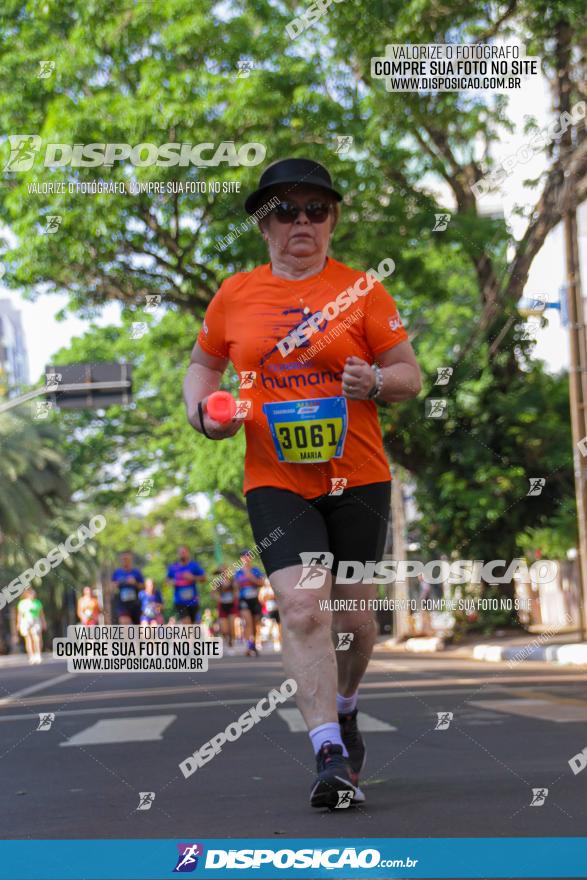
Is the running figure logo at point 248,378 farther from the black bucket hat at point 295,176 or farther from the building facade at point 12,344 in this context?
the building facade at point 12,344

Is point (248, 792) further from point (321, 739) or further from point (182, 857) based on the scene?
point (182, 857)

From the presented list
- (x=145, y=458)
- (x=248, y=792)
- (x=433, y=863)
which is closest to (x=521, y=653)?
(x=248, y=792)

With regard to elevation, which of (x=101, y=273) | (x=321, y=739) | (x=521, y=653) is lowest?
(x=521, y=653)

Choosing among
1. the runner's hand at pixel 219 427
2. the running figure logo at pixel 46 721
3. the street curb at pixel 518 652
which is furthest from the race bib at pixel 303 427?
the street curb at pixel 518 652

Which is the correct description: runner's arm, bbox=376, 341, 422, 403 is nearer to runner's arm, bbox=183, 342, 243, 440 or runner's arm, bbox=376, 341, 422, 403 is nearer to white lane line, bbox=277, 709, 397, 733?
runner's arm, bbox=183, 342, 243, 440

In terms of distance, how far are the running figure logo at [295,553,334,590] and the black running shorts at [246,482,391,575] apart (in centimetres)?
2

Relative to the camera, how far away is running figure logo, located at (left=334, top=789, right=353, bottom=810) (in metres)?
4.30

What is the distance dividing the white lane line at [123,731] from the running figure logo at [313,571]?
3.12m

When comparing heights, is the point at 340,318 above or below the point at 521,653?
above

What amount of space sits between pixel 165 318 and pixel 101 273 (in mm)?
6820

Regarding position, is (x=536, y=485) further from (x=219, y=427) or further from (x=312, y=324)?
(x=219, y=427)

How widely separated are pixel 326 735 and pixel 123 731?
13.2 ft

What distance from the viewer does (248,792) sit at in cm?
504

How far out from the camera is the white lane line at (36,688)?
42.5 ft
